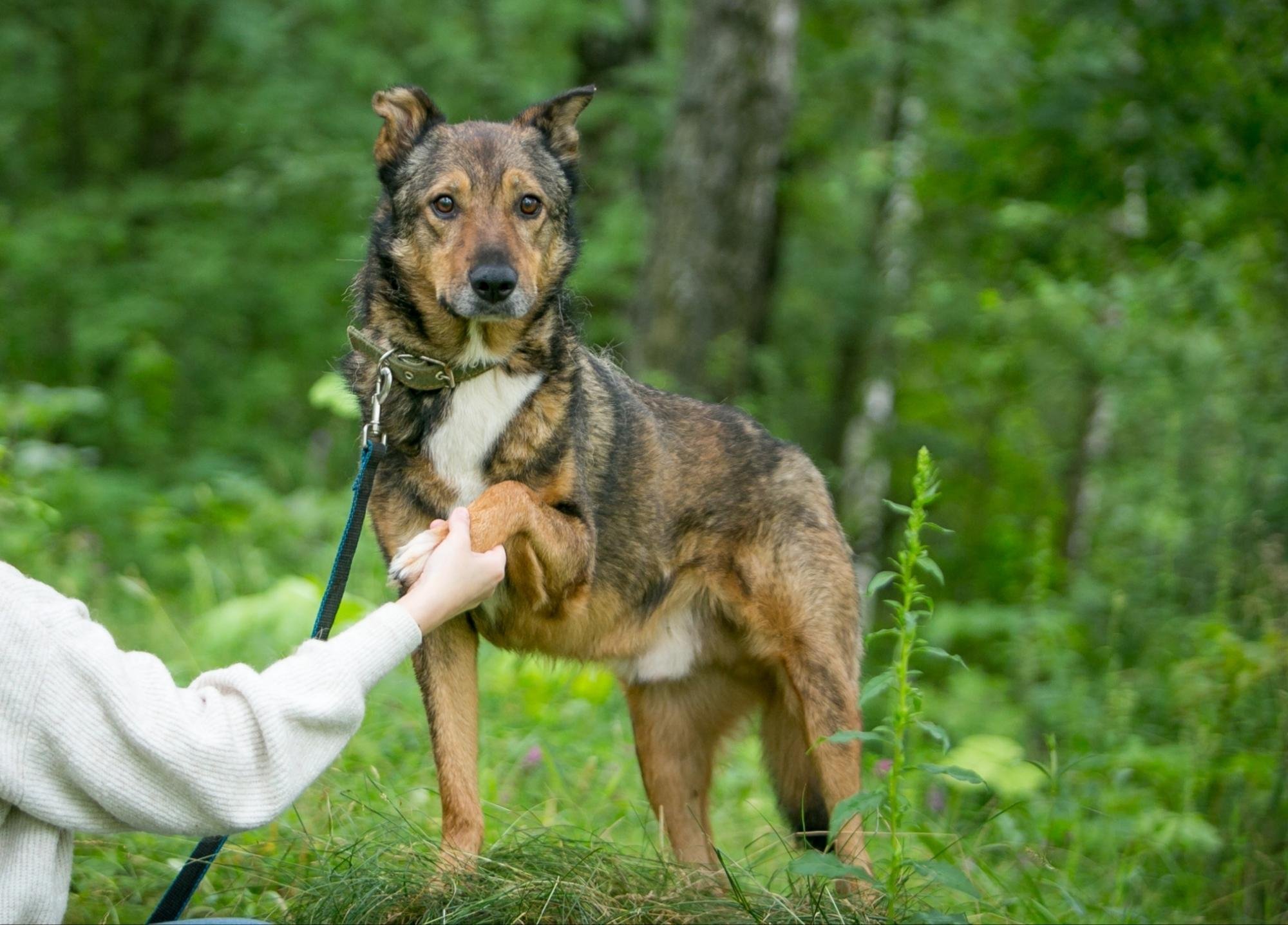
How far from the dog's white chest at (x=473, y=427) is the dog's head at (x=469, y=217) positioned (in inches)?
6.0

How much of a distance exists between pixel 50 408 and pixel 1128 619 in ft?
19.9

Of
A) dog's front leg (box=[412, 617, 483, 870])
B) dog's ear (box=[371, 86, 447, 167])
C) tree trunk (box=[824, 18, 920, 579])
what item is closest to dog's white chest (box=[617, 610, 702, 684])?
dog's front leg (box=[412, 617, 483, 870])

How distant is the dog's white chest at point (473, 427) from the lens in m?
3.37

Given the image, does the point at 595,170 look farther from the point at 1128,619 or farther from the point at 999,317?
the point at 1128,619

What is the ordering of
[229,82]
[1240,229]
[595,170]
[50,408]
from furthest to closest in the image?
[229,82] → [595,170] → [1240,229] → [50,408]

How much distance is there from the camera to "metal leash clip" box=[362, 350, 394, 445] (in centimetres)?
309

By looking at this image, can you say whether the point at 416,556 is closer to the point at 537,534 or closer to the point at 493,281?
the point at 537,534

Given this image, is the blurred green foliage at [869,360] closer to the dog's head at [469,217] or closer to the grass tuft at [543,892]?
the grass tuft at [543,892]

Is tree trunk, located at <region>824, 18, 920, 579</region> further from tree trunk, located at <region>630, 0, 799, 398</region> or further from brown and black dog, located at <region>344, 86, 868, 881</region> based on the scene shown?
brown and black dog, located at <region>344, 86, 868, 881</region>

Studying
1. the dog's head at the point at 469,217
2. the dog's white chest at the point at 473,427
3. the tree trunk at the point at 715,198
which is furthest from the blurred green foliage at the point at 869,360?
the dog's white chest at the point at 473,427

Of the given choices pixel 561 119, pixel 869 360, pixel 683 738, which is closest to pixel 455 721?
pixel 683 738

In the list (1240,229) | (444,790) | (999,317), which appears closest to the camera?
(444,790)

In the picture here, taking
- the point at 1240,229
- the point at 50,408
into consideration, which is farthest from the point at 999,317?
the point at 50,408

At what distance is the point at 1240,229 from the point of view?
8.09 meters
